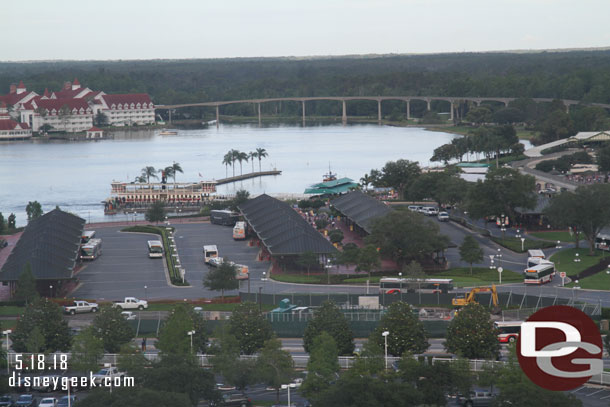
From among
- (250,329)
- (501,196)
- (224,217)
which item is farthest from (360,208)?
(250,329)

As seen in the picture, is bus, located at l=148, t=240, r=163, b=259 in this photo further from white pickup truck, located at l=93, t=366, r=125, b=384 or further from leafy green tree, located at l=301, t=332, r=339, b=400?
leafy green tree, located at l=301, t=332, r=339, b=400

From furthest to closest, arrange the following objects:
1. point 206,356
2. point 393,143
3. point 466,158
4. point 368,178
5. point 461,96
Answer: point 461,96 < point 393,143 < point 466,158 < point 368,178 < point 206,356

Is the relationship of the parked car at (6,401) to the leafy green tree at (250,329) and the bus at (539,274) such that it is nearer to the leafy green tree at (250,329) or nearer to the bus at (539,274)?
the leafy green tree at (250,329)

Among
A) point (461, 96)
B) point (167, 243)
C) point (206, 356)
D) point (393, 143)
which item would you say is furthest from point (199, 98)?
point (206, 356)

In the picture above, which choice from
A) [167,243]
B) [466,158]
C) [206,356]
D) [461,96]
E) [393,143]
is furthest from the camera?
[461,96]

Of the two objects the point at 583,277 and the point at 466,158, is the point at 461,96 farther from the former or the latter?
the point at 583,277

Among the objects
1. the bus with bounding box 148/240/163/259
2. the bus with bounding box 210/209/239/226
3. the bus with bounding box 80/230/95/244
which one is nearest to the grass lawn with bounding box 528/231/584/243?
the bus with bounding box 210/209/239/226

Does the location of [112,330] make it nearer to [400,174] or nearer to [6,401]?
[6,401]
